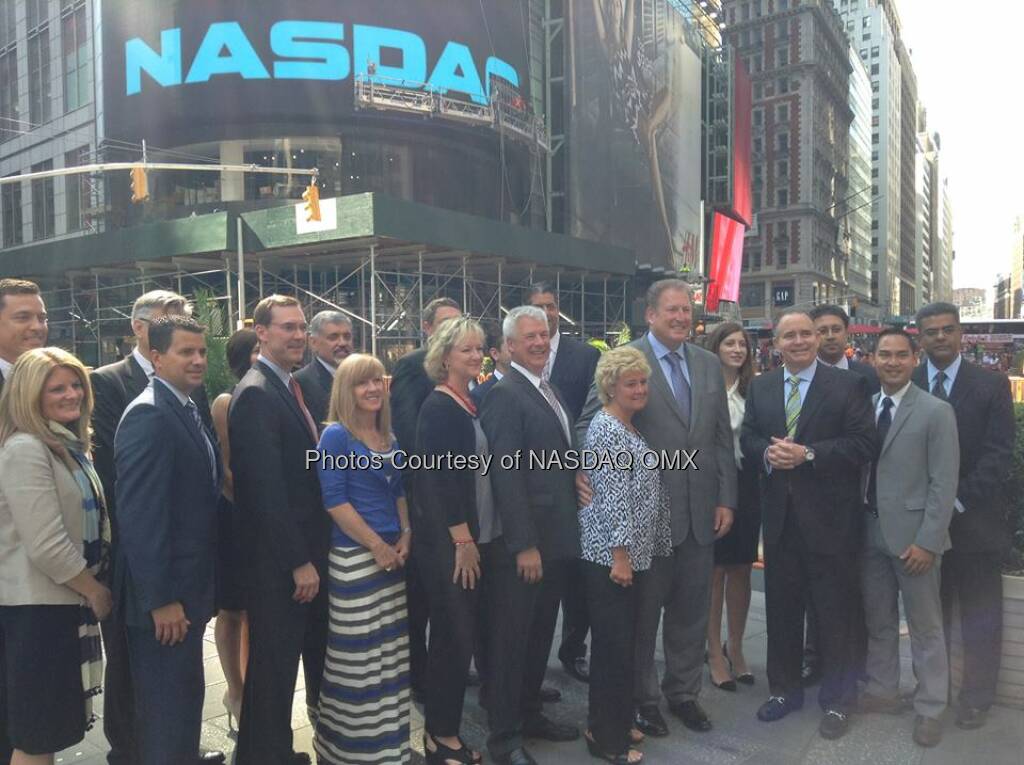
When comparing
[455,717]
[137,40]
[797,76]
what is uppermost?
[797,76]

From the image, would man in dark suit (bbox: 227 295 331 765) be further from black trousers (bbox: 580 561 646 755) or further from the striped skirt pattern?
black trousers (bbox: 580 561 646 755)

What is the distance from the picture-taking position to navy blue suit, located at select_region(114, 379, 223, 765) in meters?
2.99

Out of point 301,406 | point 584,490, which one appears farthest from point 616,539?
point 301,406

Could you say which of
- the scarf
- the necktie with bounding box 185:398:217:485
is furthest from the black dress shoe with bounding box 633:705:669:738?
the scarf

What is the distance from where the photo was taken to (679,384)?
4.41m

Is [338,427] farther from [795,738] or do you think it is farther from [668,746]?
[795,738]

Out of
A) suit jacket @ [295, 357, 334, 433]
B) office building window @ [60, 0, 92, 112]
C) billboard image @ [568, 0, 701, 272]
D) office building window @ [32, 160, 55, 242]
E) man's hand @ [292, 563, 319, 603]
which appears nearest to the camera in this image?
man's hand @ [292, 563, 319, 603]

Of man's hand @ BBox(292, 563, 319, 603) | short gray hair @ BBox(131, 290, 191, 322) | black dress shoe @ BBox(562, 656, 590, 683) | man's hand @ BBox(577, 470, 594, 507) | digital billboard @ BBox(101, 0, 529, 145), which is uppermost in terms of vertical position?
digital billboard @ BBox(101, 0, 529, 145)

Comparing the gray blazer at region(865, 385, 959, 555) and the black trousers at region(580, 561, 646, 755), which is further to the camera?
the gray blazer at region(865, 385, 959, 555)

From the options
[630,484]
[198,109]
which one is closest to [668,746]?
[630,484]

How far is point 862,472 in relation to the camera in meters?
4.31

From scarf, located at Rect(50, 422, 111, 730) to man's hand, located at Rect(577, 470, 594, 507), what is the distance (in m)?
2.15

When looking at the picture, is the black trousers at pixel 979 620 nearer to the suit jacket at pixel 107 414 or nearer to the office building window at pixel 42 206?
the suit jacket at pixel 107 414

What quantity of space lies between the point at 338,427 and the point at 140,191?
16.2 meters
